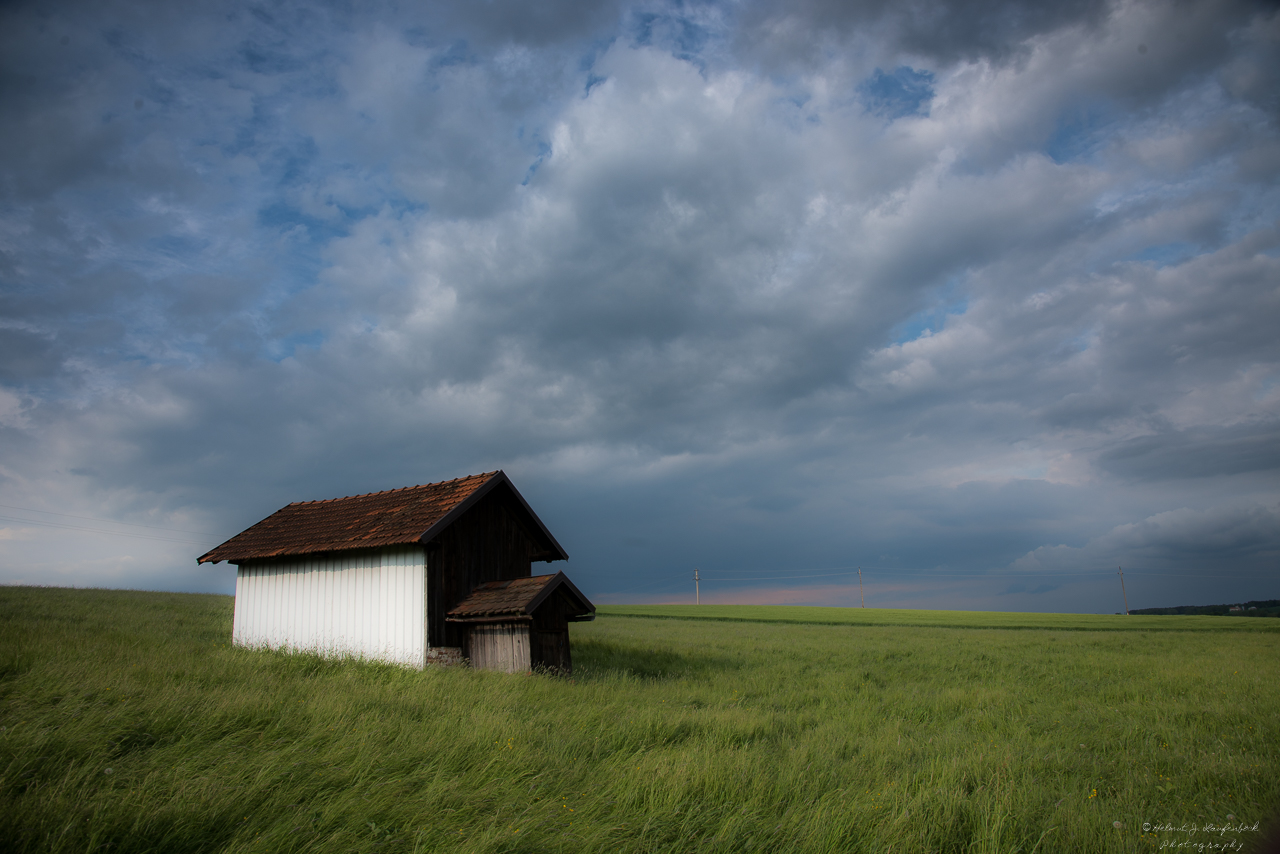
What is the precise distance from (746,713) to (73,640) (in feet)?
45.1

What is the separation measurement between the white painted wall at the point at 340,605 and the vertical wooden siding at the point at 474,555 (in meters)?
0.48

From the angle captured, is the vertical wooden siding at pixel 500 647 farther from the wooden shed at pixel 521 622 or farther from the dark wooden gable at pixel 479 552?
the dark wooden gable at pixel 479 552

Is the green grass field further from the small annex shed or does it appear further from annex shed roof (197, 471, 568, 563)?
annex shed roof (197, 471, 568, 563)

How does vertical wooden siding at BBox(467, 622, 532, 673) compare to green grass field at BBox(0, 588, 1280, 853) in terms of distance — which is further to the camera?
vertical wooden siding at BBox(467, 622, 532, 673)

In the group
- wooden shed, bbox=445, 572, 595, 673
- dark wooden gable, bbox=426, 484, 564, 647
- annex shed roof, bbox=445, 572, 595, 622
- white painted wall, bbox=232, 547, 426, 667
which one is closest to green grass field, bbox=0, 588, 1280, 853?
wooden shed, bbox=445, 572, 595, 673

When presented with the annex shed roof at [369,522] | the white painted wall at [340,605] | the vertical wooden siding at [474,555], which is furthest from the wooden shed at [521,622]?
the annex shed roof at [369,522]

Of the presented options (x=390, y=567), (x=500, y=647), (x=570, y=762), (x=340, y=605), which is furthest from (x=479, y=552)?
(x=570, y=762)

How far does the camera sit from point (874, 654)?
2492 cm

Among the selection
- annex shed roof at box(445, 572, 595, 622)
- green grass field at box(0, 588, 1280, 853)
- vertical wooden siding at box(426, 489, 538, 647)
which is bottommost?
green grass field at box(0, 588, 1280, 853)

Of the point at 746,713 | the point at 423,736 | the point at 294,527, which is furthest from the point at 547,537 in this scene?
the point at 423,736

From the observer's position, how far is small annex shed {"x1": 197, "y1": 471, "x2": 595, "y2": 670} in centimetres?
1778

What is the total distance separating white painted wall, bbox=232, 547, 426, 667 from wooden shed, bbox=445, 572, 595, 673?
4.65 feet

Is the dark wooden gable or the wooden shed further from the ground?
the dark wooden gable

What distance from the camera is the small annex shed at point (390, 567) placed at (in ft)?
58.3
